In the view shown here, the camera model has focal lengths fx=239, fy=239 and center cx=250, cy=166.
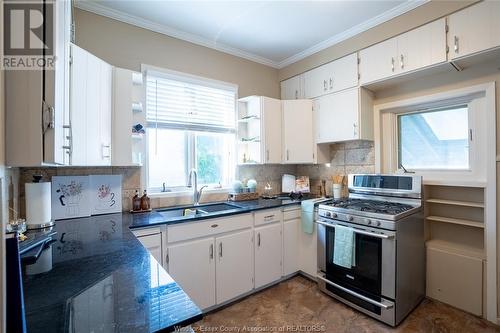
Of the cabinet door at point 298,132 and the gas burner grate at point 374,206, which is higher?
the cabinet door at point 298,132

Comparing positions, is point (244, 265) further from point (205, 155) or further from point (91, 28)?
point (91, 28)

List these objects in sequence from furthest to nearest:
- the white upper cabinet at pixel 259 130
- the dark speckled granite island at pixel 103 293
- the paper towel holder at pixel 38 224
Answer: the white upper cabinet at pixel 259 130
the paper towel holder at pixel 38 224
the dark speckled granite island at pixel 103 293

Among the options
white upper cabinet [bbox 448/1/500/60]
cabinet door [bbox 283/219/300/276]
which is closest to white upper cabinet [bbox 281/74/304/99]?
white upper cabinet [bbox 448/1/500/60]

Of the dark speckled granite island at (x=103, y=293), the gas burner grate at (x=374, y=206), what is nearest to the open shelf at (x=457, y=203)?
the gas burner grate at (x=374, y=206)

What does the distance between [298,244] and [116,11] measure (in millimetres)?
3021

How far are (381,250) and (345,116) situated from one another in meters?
1.46

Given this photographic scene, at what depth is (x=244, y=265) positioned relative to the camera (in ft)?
7.68

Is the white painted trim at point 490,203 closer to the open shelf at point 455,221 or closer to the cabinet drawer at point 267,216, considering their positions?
the open shelf at point 455,221

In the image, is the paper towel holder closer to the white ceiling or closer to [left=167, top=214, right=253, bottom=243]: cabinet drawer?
[left=167, top=214, right=253, bottom=243]: cabinet drawer

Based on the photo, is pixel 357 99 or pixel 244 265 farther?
pixel 357 99

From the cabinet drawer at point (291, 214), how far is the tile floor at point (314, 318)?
2.56 feet

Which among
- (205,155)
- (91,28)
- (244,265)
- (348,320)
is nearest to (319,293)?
(348,320)

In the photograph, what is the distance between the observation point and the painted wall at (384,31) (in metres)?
2.00

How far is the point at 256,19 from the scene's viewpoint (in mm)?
2387
